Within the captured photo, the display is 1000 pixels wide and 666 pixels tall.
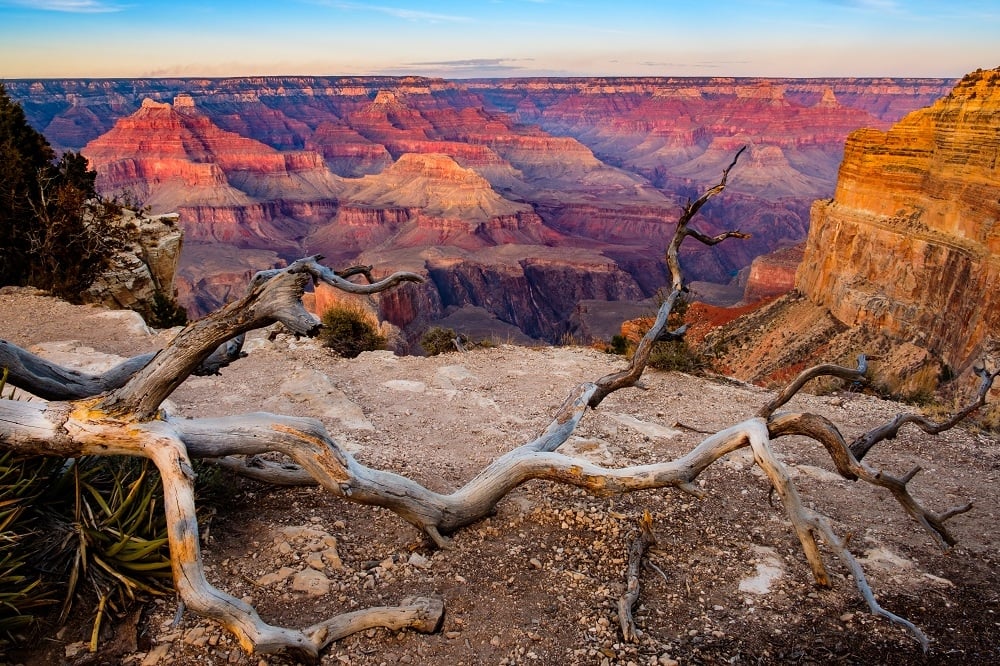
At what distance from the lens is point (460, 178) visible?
112 meters

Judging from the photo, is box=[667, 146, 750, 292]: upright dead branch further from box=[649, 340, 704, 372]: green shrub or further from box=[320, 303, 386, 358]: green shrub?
box=[320, 303, 386, 358]: green shrub

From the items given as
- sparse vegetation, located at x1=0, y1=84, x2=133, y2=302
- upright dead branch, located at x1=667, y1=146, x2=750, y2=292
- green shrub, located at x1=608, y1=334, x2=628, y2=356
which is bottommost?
green shrub, located at x1=608, y1=334, x2=628, y2=356

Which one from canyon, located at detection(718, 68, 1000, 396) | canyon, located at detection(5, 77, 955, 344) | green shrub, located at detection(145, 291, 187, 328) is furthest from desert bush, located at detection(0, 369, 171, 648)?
canyon, located at detection(5, 77, 955, 344)

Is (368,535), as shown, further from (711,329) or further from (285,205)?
(285,205)

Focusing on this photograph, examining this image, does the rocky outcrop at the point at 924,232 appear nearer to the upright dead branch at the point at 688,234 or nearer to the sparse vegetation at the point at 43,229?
the upright dead branch at the point at 688,234

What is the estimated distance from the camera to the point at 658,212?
11469 centimetres

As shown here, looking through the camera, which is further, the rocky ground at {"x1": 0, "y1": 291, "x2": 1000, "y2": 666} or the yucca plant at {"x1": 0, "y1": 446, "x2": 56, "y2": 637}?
the rocky ground at {"x1": 0, "y1": 291, "x2": 1000, "y2": 666}

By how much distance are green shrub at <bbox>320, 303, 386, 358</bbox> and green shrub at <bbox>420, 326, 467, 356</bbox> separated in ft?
3.49

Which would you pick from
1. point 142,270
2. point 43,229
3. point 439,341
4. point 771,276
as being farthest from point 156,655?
point 771,276

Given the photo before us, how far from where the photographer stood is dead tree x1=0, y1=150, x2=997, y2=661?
399cm

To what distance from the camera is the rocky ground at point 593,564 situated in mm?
4066

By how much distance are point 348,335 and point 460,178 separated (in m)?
103

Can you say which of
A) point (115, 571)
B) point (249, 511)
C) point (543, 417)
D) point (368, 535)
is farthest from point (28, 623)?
point (543, 417)

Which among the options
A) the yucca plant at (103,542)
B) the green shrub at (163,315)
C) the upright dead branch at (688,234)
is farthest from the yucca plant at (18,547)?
the green shrub at (163,315)
